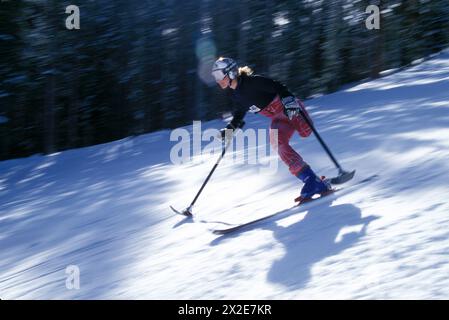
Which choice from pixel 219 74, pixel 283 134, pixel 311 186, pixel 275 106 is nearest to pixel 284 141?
pixel 283 134

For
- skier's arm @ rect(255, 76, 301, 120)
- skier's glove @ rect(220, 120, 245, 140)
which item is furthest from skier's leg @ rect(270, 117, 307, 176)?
skier's glove @ rect(220, 120, 245, 140)

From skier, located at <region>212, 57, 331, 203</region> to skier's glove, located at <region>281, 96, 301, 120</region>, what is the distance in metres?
0.01

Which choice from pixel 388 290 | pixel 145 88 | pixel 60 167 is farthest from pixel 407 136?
pixel 145 88

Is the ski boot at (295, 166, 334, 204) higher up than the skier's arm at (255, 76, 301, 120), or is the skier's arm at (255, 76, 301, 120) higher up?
the skier's arm at (255, 76, 301, 120)

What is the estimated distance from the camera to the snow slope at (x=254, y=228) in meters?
3.92

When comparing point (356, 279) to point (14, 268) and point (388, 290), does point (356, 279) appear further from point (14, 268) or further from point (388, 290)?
point (14, 268)

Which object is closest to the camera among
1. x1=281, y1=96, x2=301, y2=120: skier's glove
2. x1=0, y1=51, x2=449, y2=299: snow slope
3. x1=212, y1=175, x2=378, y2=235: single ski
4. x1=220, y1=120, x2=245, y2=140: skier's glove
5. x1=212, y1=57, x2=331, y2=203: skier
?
x1=0, y1=51, x2=449, y2=299: snow slope

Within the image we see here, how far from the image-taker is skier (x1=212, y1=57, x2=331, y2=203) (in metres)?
5.74

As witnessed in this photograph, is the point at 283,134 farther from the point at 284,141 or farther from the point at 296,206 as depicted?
the point at 296,206

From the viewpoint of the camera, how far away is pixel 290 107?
5.62m

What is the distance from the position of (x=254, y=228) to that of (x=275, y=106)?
123cm

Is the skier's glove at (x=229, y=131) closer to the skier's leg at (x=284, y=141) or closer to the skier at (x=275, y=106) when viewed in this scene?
the skier at (x=275, y=106)

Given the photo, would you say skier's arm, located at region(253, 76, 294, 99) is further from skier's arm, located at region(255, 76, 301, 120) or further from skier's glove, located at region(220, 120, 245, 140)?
skier's glove, located at region(220, 120, 245, 140)

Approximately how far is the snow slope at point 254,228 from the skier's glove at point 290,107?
87cm
